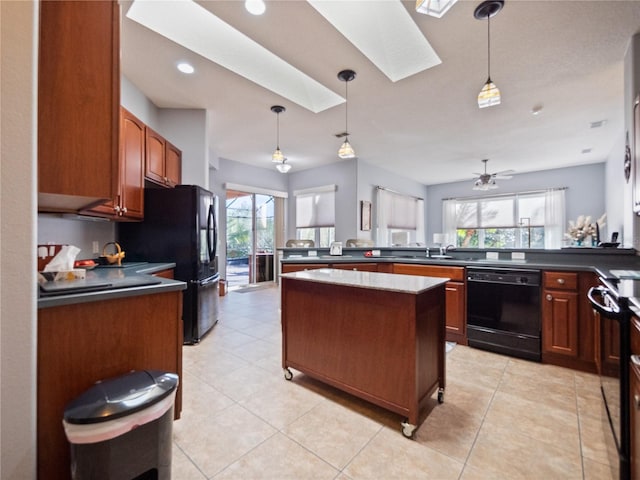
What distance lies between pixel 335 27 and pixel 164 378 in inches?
107

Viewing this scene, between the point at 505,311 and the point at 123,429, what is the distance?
3.17 meters

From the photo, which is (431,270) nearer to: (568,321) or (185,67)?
(568,321)

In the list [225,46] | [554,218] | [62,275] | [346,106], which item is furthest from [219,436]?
[554,218]

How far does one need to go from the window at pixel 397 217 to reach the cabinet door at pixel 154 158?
4.32 m

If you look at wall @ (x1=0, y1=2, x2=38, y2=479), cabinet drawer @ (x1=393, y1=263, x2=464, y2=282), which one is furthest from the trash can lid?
cabinet drawer @ (x1=393, y1=263, x2=464, y2=282)

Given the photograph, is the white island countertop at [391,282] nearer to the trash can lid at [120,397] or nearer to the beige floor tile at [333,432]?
the beige floor tile at [333,432]

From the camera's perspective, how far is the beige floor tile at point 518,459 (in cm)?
141

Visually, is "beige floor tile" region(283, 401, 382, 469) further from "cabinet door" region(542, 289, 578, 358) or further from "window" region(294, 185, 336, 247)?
"window" region(294, 185, 336, 247)

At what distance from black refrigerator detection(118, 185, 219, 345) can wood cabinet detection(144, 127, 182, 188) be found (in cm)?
19

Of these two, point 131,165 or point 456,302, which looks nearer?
point 131,165

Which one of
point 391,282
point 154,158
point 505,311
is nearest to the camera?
point 391,282

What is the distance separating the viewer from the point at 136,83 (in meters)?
3.14

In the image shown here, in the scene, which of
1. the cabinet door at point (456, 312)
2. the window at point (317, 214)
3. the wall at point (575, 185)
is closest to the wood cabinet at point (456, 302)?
the cabinet door at point (456, 312)

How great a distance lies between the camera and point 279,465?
1460 mm
